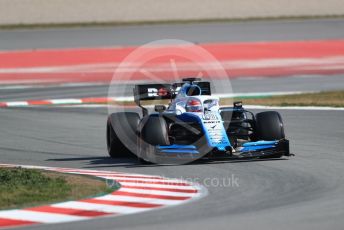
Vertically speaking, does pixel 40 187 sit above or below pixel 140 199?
above

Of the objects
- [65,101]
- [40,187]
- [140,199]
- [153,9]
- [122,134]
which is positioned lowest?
[140,199]

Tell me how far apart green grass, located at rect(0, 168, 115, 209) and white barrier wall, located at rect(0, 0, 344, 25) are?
44756 mm

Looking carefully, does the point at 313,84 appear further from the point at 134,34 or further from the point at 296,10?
the point at 296,10

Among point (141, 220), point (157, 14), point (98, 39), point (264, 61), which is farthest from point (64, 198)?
point (157, 14)

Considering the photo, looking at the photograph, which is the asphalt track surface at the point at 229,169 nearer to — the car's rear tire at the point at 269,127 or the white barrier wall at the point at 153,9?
the car's rear tire at the point at 269,127

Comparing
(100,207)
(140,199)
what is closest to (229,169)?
(140,199)

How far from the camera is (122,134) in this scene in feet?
56.0

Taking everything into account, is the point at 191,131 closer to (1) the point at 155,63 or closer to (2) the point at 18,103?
(2) the point at 18,103

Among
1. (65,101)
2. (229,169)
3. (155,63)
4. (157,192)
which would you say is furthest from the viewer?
(155,63)

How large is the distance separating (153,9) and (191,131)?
4529 centimetres

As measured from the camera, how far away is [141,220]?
421 inches

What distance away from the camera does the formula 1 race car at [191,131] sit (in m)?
15.8

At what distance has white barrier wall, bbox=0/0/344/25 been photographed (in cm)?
5881

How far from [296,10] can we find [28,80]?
29.2 m
